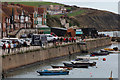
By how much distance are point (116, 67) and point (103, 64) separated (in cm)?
468

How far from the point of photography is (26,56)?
69.9 metres

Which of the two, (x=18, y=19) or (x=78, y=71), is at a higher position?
(x=18, y=19)

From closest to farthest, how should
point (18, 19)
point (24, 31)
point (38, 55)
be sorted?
point (38, 55) → point (24, 31) → point (18, 19)

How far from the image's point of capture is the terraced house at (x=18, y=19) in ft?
363

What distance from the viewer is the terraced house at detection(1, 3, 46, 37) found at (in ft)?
363

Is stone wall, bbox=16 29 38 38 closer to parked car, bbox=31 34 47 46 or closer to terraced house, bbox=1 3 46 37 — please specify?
terraced house, bbox=1 3 46 37

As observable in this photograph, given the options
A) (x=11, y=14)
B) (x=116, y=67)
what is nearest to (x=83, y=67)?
(x=116, y=67)

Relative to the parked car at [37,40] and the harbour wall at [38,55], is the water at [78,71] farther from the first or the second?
the parked car at [37,40]

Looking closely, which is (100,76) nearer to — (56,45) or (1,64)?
(1,64)

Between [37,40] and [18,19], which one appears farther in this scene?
[18,19]

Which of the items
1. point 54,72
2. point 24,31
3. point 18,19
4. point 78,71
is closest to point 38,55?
point 78,71

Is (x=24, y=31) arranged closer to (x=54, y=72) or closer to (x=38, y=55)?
(x=38, y=55)

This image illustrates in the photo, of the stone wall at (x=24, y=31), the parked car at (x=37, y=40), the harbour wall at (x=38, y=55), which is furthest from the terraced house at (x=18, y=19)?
the parked car at (x=37, y=40)

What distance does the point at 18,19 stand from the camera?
12306 centimetres
